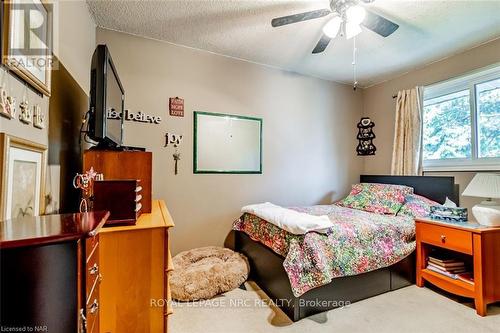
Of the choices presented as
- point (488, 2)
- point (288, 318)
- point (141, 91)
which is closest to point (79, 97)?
point (141, 91)

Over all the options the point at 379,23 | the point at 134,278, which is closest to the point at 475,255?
the point at 379,23

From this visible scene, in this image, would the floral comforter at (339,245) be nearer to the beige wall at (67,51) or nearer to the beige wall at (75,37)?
the beige wall at (67,51)

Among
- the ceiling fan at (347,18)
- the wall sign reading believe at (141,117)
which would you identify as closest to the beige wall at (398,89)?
the ceiling fan at (347,18)

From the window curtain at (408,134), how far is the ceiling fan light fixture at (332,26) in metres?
1.86

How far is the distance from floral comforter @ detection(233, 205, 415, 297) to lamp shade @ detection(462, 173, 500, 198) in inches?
23.1

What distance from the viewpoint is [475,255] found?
6.41ft

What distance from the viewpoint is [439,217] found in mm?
2361

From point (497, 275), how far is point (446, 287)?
37 centimetres

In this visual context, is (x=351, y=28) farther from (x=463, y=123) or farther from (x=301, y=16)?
(x=463, y=123)

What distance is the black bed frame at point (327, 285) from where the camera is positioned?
1842 millimetres

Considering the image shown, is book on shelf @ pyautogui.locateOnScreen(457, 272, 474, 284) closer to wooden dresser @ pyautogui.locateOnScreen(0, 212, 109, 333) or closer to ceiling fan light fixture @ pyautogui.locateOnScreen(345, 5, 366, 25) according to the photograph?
ceiling fan light fixture @ pyautogui.locateOnScreen(345, 5, 366, 25)

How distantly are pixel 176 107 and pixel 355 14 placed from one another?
1898 millimetres

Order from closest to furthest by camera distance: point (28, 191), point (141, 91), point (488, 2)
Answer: point (28, 191) < point (488, 2) < point (141, 91)

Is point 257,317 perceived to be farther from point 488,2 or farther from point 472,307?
point 488,2
